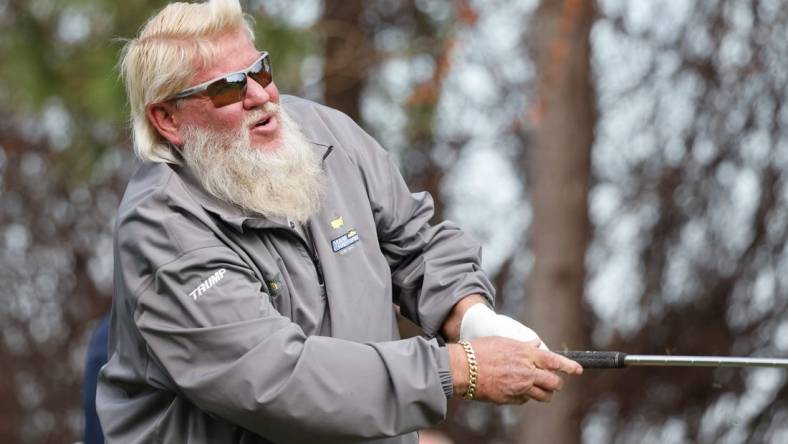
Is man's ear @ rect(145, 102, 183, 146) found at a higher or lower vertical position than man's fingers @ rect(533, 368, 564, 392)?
higher

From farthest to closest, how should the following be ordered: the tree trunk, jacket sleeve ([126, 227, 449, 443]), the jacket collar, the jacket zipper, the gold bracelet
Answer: the tree trunk → the jacket zipper → the jacket collar → the gold bracelet → jacket sleeve ([126, 227, 449, 443])

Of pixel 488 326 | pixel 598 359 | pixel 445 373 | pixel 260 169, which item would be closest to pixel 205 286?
pixel 260 169

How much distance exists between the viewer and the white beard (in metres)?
4.07

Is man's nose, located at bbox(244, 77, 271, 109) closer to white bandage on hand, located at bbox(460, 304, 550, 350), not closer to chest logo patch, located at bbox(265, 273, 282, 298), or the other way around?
chest logo patch, located at bbox(265, 273, 282, 298)

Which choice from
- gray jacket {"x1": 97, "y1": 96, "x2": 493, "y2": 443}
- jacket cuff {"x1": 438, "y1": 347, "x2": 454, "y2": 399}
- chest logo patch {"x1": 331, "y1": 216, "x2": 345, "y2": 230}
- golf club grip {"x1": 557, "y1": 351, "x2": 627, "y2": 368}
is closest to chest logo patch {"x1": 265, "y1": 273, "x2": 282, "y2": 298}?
gray jacket {"x1": 97, "y1": 96, "x2": 493, "y2": 443}

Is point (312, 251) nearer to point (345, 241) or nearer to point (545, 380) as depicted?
point (345, 241)

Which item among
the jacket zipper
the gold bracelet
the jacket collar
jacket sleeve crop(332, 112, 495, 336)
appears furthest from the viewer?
jacket sleeve crop(332, 112, 495, 336)

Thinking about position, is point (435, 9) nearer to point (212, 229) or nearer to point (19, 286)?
point (19, 286)

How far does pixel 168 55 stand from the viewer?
4.12 metres

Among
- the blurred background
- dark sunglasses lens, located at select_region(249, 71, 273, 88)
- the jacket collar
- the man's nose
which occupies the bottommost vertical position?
the blurred background

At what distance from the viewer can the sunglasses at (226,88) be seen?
13.5 ft

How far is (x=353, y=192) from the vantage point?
4.31 m

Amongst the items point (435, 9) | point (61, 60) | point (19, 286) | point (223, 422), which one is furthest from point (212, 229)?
point (19, 286)

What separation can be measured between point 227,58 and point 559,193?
461 cm
